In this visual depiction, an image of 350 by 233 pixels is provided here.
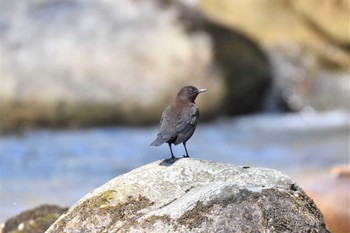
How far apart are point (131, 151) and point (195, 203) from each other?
781 centimetres

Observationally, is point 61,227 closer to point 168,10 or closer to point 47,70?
point 47,70

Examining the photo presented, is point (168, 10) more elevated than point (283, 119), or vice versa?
point (168, 10)

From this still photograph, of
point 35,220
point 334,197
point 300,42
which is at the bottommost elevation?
point 334,197

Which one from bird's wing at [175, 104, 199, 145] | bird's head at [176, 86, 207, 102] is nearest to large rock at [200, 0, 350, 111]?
bird's head at [176, 86, 207, 102]

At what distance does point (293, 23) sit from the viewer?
1716 centimetres

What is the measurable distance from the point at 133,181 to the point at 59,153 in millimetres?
7290

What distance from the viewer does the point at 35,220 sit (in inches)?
226

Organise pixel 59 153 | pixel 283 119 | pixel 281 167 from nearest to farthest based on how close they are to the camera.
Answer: pixel 281 167 < pixel 59 153 < pixel 283 119

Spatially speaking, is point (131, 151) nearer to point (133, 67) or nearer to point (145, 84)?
point (145, 84)

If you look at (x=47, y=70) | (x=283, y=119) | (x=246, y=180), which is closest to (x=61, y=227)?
(x=246, y=180)

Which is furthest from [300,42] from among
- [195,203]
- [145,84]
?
[195,203]

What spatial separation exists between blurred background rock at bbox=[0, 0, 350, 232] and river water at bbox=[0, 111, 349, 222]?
27 mm

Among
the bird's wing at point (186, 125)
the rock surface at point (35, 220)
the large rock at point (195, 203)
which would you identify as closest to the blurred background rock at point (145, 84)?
the rock surface at point (35, 220)

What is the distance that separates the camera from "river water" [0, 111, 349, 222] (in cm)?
983
